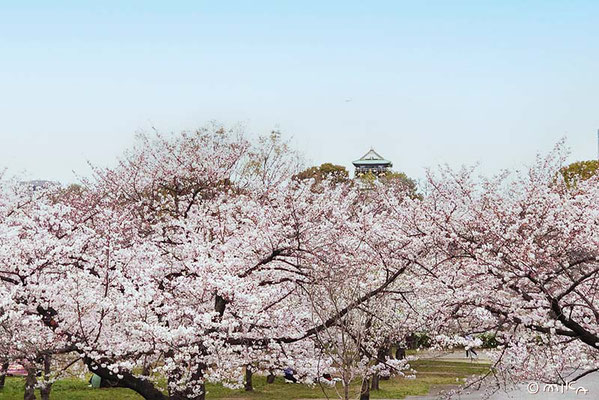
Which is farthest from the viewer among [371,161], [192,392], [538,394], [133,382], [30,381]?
[371,161]

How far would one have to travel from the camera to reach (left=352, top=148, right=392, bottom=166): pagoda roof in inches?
3273

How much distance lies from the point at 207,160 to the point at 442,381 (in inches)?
482

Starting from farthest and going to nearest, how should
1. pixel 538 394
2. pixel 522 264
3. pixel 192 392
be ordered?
pixel 538 394, pixel 192 392, pixel 522 264

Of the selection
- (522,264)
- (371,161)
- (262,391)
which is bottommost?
(262,391)

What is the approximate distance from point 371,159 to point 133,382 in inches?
2907

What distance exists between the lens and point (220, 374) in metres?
11.6

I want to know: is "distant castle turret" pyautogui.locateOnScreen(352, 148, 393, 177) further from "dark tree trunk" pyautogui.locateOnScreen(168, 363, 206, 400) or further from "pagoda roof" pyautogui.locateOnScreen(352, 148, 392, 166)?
"dark tree trunk" pyautogui.locateOnScreen(168, 363, 206, 400)

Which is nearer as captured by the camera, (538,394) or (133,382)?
(133,382)

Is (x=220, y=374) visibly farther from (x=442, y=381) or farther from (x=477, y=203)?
(x=442, y=381)

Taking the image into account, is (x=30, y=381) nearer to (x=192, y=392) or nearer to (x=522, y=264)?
(x=192, y=392)

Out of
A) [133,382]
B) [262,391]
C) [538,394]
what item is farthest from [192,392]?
[538,394]

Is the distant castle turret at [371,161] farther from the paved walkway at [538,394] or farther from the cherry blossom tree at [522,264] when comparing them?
the cherry blossom tree at [522,264]

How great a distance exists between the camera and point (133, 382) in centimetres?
1215

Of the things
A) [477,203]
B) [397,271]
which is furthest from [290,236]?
[477,203]
